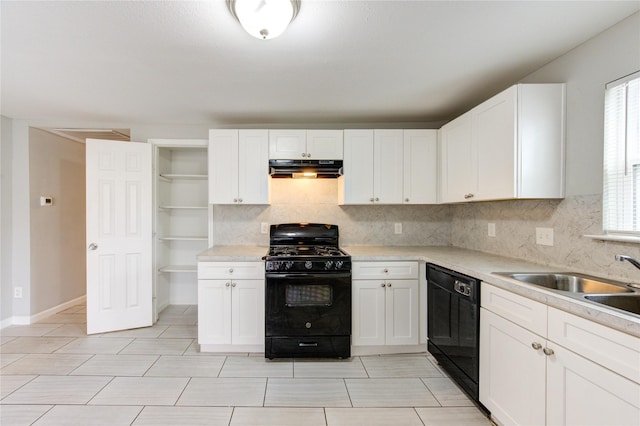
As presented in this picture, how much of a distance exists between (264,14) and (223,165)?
1808 millimetres

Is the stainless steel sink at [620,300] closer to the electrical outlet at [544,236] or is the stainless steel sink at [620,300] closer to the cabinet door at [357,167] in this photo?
the electrical outlet at [544,236]

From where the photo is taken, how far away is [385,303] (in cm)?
263

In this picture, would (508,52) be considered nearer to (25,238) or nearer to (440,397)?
(440,397)

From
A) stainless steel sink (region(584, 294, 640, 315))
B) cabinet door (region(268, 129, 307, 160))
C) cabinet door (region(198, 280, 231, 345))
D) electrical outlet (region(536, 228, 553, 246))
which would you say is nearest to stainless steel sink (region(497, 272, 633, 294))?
stainless steel sink (region(584, 294, 640, 315))

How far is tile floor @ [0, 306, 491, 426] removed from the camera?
1.85 m

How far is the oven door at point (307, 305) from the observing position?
252cm

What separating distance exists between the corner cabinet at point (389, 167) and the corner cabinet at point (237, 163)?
2.77 ft

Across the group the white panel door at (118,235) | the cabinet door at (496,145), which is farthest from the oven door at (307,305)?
the white panel door at (118,235)

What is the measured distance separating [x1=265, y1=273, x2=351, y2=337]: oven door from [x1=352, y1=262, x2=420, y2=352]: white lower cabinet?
0.43 feet

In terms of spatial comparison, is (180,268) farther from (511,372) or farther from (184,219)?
(511,372)

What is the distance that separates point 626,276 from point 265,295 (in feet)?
7.75

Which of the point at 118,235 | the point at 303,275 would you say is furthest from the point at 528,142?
the point at 118,235

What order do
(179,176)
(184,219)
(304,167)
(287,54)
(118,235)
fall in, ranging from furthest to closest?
(184,219), (179,176), (118,235), (304,167), (287,54)

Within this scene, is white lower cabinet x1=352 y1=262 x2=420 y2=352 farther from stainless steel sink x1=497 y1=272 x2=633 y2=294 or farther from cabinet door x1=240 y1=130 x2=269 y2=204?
cabinet door x1=240 y1=130 x2=269 y2=204
